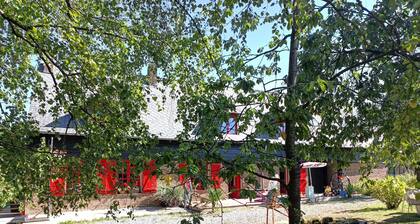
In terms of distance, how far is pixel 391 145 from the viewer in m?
4.76

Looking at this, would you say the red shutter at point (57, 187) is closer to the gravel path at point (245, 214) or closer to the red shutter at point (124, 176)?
the red shutter at point (124, 176)

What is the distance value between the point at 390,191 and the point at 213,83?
1352 cm

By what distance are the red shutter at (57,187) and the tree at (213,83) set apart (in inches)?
6.3

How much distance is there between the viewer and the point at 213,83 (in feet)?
17.5

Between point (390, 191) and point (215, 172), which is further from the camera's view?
point (390, 191)

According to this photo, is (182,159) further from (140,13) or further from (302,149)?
(140,13)

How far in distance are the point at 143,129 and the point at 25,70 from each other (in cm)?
264

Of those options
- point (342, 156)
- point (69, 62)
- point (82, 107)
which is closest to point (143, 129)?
point (82, 107)

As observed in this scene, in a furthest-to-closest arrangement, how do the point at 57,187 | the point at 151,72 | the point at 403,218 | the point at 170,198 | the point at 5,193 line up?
the point at 170,198 → the point at 403,218 → the point at 151,72 → the point at 5,193 → the point at 57,187

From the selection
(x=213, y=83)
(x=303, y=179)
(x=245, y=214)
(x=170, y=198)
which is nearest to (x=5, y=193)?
(x=213, y=83)

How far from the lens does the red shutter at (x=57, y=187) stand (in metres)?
6.70

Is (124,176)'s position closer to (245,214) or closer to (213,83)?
(213,83)

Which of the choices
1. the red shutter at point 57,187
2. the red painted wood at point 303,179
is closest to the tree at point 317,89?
the red shutter at point 57,187

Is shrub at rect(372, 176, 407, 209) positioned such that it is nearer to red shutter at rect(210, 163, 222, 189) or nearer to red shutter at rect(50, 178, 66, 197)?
red shutter at rect(50, 178, 66, 197)
